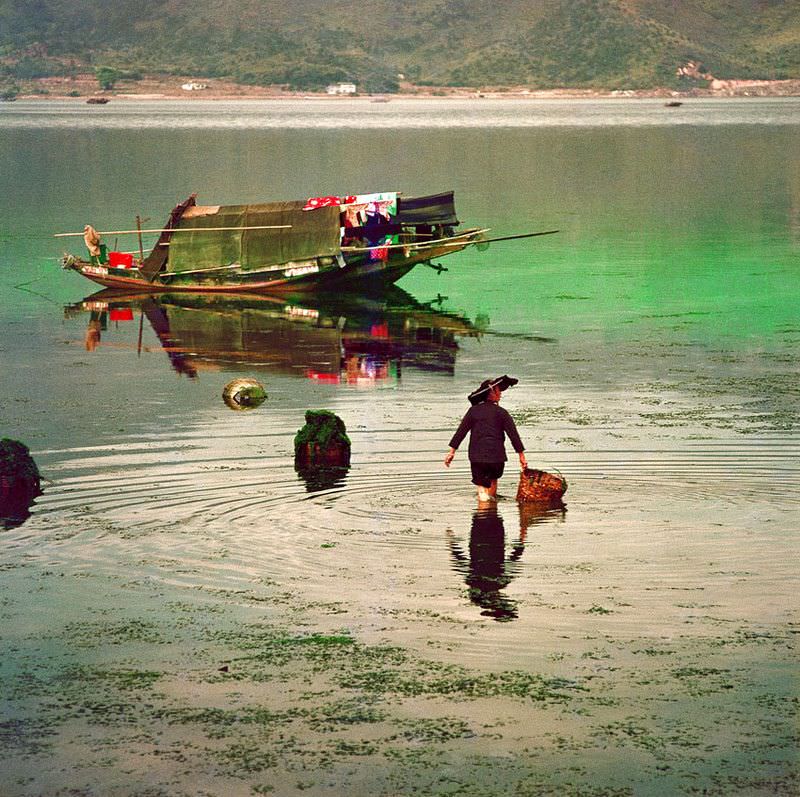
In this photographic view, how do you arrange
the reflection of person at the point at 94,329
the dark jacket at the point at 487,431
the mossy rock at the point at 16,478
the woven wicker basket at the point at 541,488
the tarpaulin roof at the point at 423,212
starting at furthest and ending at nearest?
the tarpaulin roof at the point at 423,212
the reflection of person at the point at 94,329
the mossy rock at the point at 16,478
the woven wicker basket at the point at 541,488
the dark jacket at the point at 487,431

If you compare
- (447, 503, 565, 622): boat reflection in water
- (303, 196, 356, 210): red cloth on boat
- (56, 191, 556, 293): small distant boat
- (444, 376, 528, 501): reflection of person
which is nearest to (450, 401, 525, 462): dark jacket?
(444, 376, 528, 501): reflection of person

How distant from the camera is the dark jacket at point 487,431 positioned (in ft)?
70.4

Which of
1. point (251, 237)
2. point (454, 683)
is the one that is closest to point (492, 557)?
point (454, 683)

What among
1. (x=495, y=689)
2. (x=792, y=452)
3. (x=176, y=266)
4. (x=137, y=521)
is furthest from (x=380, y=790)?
(x=176, y=266)

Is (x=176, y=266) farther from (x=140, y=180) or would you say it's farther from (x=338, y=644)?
(x=140, y=180)

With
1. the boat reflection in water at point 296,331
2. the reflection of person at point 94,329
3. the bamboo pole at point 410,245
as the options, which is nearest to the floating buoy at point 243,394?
the boat reflection in water at point 296,331

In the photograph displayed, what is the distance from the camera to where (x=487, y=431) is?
21.5 m

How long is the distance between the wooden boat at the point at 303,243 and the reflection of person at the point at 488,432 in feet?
83.6

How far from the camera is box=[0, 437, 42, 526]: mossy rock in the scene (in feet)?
74.9

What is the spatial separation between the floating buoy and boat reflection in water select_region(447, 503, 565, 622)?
9834 mm

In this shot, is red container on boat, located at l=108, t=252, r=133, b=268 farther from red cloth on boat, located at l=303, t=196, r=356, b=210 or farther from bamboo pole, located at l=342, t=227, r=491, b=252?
bamboo pole, located at l=342, t=227, r=491, b=252

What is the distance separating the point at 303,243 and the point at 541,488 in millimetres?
26463

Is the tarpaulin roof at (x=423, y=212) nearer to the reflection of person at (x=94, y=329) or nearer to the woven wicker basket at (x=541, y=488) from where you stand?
the reflection of person at (x=94, y=329)

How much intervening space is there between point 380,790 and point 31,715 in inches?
137
